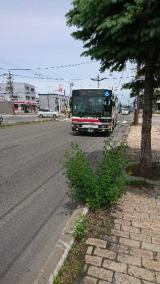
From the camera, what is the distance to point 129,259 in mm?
3865

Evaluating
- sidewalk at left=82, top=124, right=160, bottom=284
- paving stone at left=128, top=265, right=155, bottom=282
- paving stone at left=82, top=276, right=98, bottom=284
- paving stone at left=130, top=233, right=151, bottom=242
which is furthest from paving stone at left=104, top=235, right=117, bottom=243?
paving stone at left=82, top=276, right=98, bottom=284

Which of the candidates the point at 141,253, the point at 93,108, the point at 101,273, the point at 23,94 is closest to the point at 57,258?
the point at 101,273

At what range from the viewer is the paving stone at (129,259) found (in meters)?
3.80

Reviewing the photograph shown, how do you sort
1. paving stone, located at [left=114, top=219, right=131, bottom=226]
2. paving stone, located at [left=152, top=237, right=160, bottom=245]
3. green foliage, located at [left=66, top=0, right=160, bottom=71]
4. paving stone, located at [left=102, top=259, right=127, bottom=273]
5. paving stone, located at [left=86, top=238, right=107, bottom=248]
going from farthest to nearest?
green foliage, located at [left=66, top=0, right=160, bottom=71]
paving stone, located at [left=114, top=219, right=131, bottom=226]
paving stone, located at [left=152, top=237, right=160, bottom=245]
paving stone, located at [left=86, top=238, right=107, bottom=248]
paving stone, located at [left=102, top=259, right=127, bottom=273]

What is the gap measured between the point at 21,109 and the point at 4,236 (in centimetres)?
11012

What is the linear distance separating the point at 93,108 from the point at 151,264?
16152 millimetres

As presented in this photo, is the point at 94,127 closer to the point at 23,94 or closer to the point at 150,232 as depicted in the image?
the point at 150,232

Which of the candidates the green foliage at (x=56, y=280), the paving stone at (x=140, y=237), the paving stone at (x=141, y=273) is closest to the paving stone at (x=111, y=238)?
the paving stone at (x=140, y=237)

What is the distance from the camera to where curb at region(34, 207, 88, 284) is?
339 cm

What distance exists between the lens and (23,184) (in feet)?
24.7

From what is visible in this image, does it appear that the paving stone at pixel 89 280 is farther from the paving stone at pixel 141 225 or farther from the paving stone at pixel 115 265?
the paving stone at pixel 141 225

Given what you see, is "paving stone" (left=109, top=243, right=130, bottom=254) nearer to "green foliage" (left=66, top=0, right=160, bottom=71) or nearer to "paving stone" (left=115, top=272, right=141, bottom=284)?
"paving stone" (left=115, top=272, right=141, bottom=284)

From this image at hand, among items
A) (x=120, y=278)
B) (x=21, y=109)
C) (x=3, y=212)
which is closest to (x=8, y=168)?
(x=3, y=212)

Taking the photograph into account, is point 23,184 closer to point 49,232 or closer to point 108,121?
point 49,232
